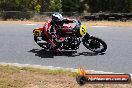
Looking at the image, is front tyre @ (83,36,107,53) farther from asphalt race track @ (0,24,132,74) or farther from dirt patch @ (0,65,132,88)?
dirt patch @ (0,65,132,88)

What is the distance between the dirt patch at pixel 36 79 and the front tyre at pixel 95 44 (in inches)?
128

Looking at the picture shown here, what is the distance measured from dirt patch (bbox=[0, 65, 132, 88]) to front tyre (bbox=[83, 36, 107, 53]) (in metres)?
3.25

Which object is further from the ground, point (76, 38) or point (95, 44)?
point (76, 38)

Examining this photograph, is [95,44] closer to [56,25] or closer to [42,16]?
[56,25]

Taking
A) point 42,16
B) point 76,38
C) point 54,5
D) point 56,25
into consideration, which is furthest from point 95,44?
point 54,5

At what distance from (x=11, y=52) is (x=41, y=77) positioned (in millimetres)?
4102

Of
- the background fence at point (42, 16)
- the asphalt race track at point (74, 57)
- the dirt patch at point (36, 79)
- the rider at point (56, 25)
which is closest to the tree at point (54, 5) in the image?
the background fence at point (42, 16)

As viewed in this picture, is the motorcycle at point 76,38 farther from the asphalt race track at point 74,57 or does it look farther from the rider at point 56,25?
the asphalt race track at point 74,57

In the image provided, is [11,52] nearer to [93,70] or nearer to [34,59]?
[34,59]

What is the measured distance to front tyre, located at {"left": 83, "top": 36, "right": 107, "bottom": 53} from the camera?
35.6 feet

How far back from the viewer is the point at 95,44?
35.9 ft

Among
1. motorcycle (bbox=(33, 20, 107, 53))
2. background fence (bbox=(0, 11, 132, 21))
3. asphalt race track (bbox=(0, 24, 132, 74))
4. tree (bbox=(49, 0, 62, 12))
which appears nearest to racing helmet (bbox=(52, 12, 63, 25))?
A: motorcycle (bbox=(33, 20, 107, 53))

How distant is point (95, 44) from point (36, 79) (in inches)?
166

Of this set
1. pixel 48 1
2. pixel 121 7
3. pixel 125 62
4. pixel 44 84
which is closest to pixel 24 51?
pixel 125 62
